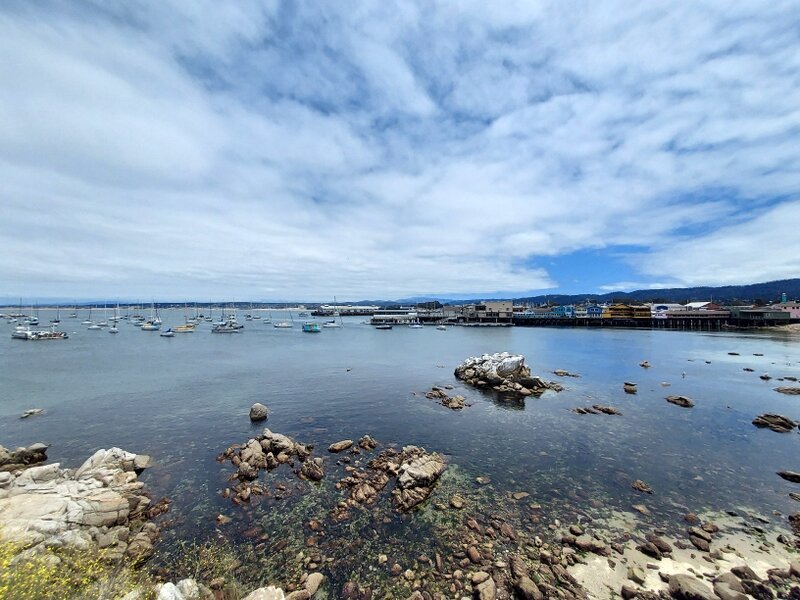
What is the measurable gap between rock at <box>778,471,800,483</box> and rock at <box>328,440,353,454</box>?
21647mm

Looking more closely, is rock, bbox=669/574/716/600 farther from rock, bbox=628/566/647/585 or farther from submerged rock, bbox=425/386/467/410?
submerged rock, bbox=425/386/467/410

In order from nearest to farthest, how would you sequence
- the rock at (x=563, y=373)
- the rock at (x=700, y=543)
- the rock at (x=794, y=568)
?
the rock at (x=794, y=568), the rock at (x=700, y=543), the rock at (x=563, y=373)

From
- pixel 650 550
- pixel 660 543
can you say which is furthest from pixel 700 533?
pixel 650 550

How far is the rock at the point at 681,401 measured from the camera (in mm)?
27941

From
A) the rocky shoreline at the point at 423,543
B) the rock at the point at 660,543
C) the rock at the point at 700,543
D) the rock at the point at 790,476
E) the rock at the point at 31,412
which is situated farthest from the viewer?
the rock at the point at 31,412

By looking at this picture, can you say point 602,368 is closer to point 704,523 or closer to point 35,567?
Result: point 704,523

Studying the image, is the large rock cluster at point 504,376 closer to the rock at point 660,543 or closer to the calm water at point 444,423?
the calm water at point 444,423

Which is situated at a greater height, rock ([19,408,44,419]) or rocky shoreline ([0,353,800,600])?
rocky shoreline ([0,353,800,600])

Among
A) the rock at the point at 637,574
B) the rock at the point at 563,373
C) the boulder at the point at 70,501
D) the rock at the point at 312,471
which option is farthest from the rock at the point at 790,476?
the boulder at the point at 70,501

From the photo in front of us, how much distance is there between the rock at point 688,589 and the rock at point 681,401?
23.7m

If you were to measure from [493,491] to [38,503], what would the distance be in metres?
17.1

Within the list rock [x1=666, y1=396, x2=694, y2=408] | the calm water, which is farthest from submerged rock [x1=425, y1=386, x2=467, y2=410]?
rock [x1=666, y1=396, x2=694, y2=408]

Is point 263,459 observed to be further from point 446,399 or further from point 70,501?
point 446,399

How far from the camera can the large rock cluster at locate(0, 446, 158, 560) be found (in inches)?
416
